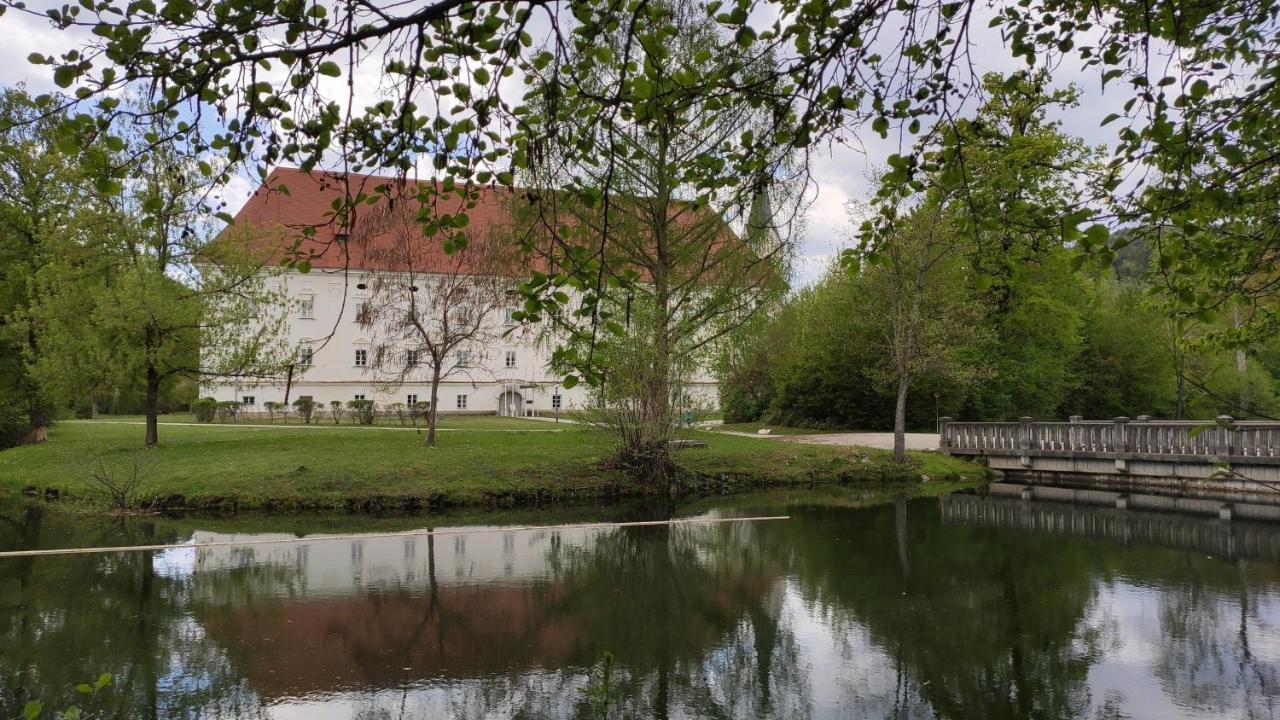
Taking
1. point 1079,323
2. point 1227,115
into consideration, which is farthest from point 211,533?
point 1079,323

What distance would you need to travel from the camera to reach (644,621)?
9328mm

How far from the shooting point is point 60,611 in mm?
9469

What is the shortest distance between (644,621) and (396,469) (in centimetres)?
1074

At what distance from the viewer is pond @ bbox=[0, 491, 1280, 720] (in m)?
6.99

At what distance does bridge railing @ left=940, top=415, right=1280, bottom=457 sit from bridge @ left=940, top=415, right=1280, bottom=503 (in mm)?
19

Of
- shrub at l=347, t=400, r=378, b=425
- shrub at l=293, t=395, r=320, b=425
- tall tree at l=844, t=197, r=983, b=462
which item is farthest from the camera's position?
shrub at l=293, t=395, r=320, b=425

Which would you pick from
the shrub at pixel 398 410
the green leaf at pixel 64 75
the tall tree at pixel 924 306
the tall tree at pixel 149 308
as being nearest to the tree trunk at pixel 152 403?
the tall tree at pixel 149 308

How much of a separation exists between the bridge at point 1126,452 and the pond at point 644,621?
3707 millimetres

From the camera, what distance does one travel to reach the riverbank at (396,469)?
1709 centimetres

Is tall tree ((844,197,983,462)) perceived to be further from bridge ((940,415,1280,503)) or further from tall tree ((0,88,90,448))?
tall tree ((0,88,90,448))

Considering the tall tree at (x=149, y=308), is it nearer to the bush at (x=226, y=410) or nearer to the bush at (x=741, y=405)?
the bush at (x=226, y=410)

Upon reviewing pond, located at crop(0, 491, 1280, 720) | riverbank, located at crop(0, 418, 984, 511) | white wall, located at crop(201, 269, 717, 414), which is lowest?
pond, located at crop(0, 491, 1280, 720)

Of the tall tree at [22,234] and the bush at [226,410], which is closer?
the tall tree at [22,234]

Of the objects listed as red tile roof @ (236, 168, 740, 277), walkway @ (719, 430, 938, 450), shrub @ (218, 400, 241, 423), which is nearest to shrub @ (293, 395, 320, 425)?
shrub @ (218, 400, 241, 423)
